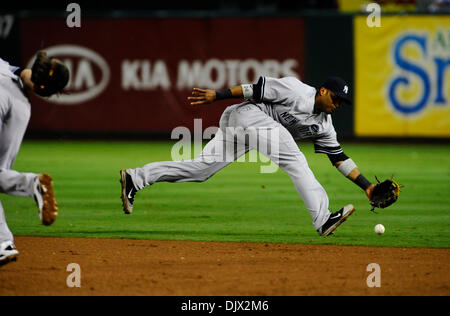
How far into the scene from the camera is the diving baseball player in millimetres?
7371

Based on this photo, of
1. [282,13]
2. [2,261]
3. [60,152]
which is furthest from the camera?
[282,13]

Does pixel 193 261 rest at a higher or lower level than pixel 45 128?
lower

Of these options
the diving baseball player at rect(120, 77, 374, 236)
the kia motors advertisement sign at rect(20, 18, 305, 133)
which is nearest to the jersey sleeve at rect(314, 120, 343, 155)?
the diving baseball player at rect(120, 77, 374, 236)

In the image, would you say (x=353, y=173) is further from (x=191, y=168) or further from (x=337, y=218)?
(x=191, y=168)

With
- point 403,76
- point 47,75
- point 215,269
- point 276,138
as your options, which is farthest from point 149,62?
point 47,75

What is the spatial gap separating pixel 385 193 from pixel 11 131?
3.52 m

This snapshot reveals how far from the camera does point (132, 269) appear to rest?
6.44 metres

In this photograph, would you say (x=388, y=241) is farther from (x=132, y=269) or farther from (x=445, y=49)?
(x=445, y=49)

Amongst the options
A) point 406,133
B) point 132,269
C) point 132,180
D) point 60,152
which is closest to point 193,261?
point 132,269

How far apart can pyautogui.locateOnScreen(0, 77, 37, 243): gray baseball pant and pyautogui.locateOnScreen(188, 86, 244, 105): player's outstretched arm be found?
173 centimetres

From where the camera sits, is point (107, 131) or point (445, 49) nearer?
point (445, 49)

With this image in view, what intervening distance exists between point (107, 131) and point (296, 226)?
10477 millimetres

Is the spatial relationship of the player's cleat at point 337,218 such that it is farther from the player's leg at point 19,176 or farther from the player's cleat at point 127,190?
the player's leg at point 19,176

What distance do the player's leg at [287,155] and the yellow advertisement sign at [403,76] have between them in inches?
395
